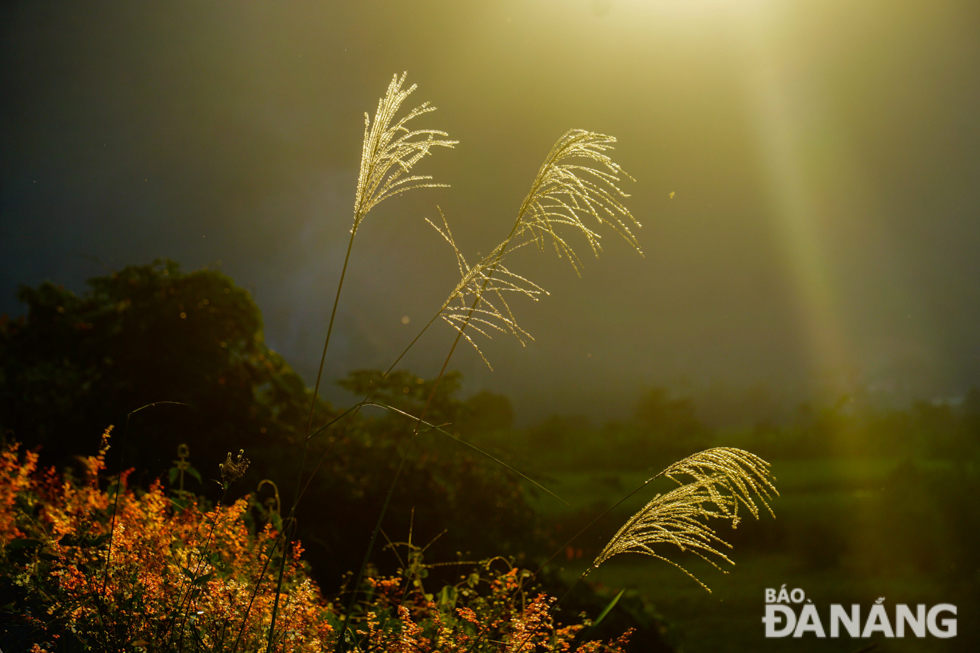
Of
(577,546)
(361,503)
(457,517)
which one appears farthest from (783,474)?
(361,503)

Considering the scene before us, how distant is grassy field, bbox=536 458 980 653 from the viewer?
10.1 ft

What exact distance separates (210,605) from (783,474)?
3.44m

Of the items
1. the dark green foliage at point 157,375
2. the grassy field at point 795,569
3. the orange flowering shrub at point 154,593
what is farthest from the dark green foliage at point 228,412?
the orange flowering shrub at point 154,593

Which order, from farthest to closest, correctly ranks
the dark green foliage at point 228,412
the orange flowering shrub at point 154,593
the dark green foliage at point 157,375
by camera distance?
the dark green foliage at point 157,375 < the dark green foliage at point 228,412 < the orange flowering shrub at point 154,593

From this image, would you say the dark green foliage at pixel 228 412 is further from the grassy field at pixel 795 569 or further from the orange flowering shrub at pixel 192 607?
the orange flowering shrub at pixel 192 607

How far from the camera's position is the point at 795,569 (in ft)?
10.9

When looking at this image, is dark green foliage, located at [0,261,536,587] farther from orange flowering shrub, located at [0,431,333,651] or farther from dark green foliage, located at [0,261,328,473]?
orange flowering shrub, located at [0,431,333,651]

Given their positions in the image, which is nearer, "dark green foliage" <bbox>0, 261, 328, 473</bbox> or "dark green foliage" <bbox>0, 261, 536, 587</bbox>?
"dark green foliage" <bbox>0, 261, 536, 587</bbox>

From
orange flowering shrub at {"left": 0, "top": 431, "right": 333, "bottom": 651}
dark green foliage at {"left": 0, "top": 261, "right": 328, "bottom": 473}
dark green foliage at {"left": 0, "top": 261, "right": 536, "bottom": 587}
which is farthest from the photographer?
dark green foliage at {"left": 0, "top": 261, "right": 328, "bottom": 473}

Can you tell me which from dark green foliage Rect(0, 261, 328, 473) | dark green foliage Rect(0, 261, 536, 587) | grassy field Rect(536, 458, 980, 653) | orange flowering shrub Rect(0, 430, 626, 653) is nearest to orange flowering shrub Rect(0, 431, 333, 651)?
orange flowering shrub Rect(0, 430, 626, 653)

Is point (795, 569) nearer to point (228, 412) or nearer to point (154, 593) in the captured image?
point (154, 593)

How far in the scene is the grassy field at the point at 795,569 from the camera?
3092mm

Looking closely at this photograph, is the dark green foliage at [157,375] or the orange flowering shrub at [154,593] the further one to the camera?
the dark green foliage at [157,375]

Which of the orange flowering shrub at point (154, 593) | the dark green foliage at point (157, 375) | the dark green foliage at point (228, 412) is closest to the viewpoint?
the orange flowering shrub at point (154, 593)
